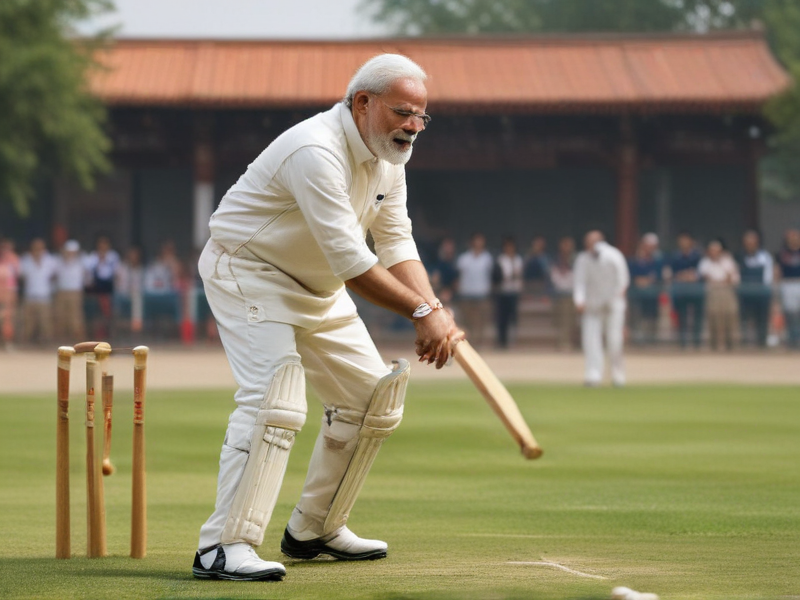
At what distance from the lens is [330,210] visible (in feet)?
17.0

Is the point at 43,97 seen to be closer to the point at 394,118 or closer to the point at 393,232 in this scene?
the point at 393,232

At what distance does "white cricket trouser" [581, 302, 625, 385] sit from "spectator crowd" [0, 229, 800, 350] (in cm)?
597

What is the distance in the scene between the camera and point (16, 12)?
2511cm

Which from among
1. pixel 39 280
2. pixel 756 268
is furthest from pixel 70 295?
pixel 756 268

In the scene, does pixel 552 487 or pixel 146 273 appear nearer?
pixel 552 487

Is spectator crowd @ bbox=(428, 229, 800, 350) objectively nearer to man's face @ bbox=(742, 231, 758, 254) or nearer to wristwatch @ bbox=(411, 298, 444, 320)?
man's face @ bbox=(742, 231, 758, 254)

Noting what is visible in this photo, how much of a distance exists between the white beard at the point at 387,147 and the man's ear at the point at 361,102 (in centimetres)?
11

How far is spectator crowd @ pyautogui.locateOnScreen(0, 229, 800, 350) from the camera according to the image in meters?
23.3

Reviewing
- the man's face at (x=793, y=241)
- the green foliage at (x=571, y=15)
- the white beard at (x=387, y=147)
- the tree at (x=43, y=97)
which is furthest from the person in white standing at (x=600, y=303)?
the green foliage at (x=571, y=15)

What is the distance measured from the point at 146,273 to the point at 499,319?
20.2ft

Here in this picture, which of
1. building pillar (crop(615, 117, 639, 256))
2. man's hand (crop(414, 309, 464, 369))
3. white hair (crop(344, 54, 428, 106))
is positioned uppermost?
building pillar (crop(615, 117, 639, 256))

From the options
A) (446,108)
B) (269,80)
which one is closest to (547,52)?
(446,108)

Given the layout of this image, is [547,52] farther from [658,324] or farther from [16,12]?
[16,12]

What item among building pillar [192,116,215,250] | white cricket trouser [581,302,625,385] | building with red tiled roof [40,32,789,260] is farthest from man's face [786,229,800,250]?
building pillar [192,116,215,250]
